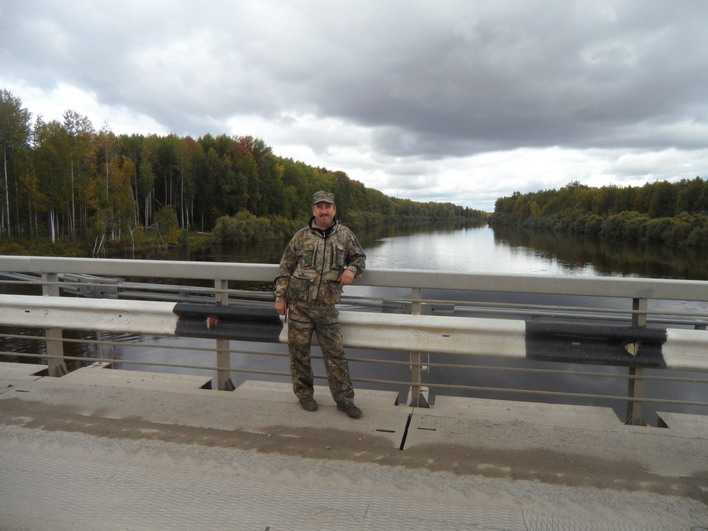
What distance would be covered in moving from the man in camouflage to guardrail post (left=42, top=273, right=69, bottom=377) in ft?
7.40

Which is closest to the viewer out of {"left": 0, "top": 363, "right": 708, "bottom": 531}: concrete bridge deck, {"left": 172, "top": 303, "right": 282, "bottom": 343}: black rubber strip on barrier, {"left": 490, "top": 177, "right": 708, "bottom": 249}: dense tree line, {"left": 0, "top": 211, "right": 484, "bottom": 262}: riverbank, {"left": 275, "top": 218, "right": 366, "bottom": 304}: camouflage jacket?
{"left": 0, "top": 363, "right": 708, "bottom": 531}: concrete bridge deck

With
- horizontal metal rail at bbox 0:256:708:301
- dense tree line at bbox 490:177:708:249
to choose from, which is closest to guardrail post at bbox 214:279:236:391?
horizontal metal rail at bbox 0:256:708:301

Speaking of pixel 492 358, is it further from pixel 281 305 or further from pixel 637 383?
pixel 281 305

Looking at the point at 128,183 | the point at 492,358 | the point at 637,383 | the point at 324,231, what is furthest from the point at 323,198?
the point at 128,183

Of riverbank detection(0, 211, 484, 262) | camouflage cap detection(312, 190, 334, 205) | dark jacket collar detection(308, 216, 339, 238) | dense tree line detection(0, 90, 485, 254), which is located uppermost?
dense tree line detection(0, 90, 485, 254)

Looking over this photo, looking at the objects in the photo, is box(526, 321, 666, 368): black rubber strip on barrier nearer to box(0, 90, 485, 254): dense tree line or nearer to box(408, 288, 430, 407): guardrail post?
box(408, 288, 430, 407): guardrail post

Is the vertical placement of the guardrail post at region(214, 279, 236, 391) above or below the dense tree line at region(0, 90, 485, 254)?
below

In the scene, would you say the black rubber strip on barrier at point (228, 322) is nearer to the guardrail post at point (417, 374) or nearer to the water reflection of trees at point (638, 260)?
the guardrail post at point (417, 374)

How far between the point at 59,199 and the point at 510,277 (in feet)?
205

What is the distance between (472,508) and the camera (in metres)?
2.70

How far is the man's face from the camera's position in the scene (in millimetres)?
3904

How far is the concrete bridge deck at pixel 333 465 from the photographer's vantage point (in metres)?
2.64

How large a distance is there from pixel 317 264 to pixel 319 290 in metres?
0.19

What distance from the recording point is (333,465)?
3135 mm
